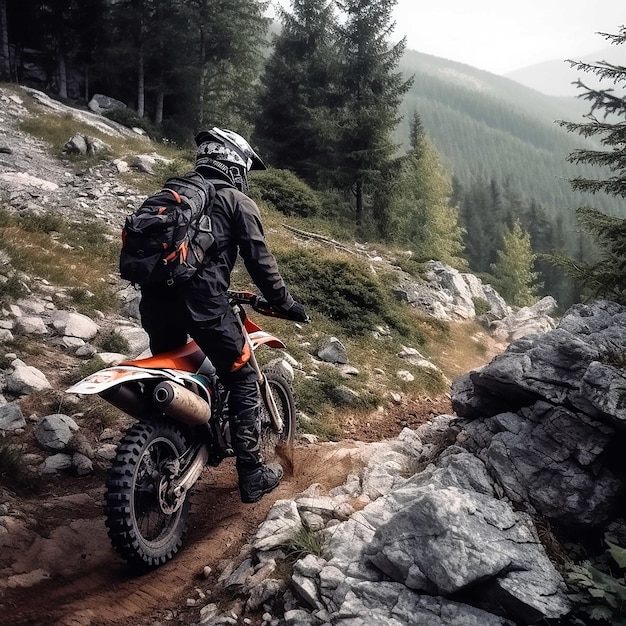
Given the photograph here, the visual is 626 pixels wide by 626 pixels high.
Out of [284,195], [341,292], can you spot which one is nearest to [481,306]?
[284,195]

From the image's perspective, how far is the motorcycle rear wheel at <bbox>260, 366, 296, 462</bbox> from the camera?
552cm

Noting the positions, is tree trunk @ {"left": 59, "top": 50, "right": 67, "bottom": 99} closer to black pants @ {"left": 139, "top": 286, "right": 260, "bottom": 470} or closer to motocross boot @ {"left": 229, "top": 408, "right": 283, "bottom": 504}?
black pants @ {"left": 139, "top": 286, "right": 260, "bottom": 470}

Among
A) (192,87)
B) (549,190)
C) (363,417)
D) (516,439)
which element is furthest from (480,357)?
(549,190)

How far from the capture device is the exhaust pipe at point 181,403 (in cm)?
376

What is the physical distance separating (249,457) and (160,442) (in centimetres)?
87

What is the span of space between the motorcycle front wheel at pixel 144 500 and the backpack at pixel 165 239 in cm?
116

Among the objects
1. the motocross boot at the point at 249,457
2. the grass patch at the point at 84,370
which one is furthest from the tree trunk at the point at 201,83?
the motocross boot at the point at 249,457

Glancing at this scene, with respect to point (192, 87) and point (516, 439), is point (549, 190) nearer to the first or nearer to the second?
point (192, 87)

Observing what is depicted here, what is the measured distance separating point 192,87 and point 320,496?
30.5 m

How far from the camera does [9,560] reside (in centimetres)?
367

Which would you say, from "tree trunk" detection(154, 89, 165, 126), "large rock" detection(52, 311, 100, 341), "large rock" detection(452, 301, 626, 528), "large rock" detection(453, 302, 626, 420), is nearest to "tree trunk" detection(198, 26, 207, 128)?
"tree trunk" detection(154, 89, 165, 126)

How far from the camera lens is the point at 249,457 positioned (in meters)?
4.48

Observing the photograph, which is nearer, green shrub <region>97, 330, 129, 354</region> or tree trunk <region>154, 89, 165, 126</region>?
green shrub <region>97, 330, 129, 354</region>

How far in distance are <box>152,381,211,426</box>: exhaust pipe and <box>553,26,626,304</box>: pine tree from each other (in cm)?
738
